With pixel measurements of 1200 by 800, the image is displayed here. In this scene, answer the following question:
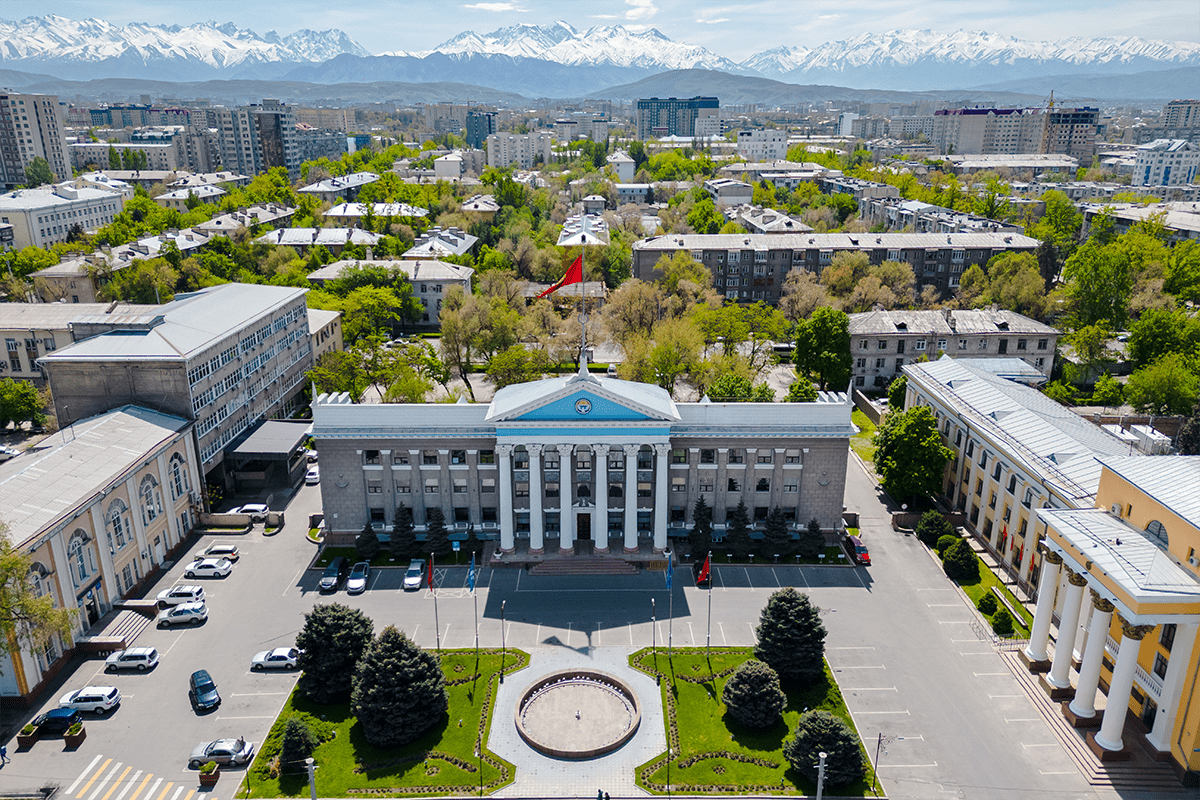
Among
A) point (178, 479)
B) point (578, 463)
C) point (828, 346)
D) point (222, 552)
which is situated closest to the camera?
point (578, 463)

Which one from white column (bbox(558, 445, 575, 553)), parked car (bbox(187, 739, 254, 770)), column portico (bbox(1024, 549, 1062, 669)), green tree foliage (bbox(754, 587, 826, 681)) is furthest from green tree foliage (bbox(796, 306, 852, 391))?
parked car (bbox(187, 739, 254, 770))

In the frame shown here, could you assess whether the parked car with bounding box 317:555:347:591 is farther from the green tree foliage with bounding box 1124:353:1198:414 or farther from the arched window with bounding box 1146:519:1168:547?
the green tree foliage with bounding box 1124:353:1198:414

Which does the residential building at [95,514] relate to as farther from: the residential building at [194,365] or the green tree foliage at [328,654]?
the green tree foliage at [328,654]

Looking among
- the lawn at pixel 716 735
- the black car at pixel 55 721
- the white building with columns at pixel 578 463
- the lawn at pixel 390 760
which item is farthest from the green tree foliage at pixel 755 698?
the black car at pixel 55 721

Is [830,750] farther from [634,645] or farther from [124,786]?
[124,786]

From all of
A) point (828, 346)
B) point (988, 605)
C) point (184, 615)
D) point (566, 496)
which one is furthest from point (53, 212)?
point (988, 605)

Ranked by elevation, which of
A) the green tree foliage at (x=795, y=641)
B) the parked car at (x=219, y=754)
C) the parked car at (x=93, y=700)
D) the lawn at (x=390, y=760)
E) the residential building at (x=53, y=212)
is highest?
the residential building at (x=53, y=212)
